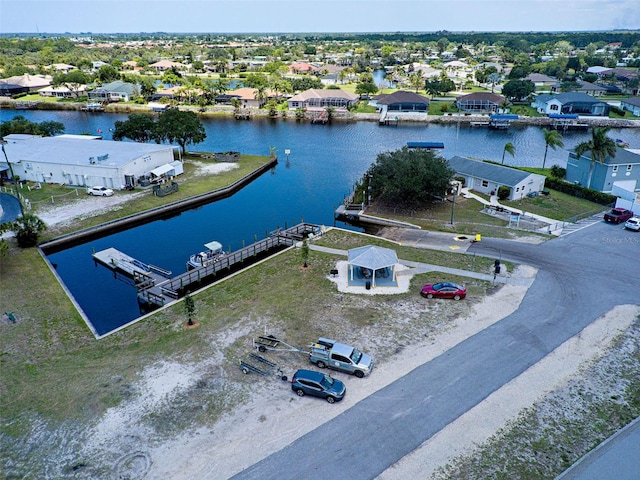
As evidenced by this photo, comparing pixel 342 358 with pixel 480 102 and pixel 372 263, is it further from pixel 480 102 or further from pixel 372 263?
pixel 480 102

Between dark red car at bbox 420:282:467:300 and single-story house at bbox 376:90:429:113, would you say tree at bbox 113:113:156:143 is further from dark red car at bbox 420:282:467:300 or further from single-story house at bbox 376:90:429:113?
single-story house at bbox 376:90:429:113

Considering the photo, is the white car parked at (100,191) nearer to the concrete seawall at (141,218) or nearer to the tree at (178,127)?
the concrete seawall at (141,218)

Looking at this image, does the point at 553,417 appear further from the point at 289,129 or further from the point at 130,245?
the point at 289,129

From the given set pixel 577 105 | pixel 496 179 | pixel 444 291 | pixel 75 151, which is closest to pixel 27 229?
pixel 75 151

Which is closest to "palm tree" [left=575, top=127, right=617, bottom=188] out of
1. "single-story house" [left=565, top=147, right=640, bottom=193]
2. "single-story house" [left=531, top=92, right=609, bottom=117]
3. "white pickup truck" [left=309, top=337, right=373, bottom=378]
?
"single-story house" [left=565, top=147, right=640, bottom=193]

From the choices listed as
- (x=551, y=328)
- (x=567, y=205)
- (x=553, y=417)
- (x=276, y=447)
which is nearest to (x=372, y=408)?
(x=276, y=447)
